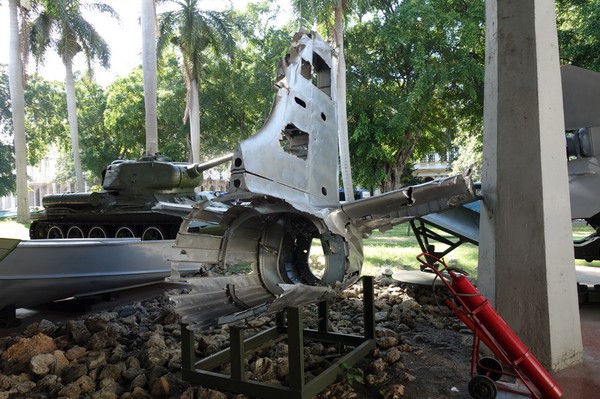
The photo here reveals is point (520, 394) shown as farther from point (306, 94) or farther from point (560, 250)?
point (306, 94)

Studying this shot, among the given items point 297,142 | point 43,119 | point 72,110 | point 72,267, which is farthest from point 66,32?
point 297,142

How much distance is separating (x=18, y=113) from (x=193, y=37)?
27.7 ft

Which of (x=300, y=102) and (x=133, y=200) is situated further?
(x=133, y=200)

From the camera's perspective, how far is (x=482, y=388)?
359 cm

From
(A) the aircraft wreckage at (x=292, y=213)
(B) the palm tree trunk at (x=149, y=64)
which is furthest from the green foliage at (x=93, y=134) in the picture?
(A) the aircraft wreckage at (x=292, y=213)

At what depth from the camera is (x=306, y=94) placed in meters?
4.50

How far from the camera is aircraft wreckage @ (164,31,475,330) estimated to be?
152 inches

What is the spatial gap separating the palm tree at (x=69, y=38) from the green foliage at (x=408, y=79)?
43.0 feet

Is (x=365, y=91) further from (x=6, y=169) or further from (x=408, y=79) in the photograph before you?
(x=6, y=169)

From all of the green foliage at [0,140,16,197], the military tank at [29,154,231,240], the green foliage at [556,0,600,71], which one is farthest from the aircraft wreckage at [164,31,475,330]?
the green foliage at [0,140,16,197]

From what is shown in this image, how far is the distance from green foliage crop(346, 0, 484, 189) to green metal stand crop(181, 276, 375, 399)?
16116mm

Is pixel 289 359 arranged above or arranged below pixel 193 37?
below

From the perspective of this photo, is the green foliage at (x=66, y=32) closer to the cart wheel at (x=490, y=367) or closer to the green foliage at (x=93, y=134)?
the green foliage at (x=93, y=134)

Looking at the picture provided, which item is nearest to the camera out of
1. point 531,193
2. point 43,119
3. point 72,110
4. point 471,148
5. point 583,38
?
point 531,193
